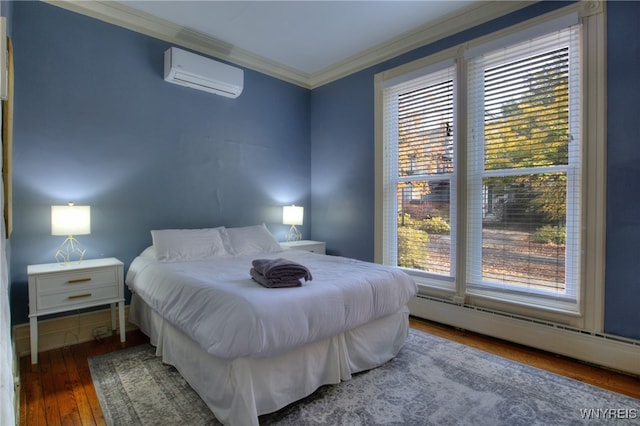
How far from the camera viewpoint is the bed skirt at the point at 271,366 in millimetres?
1646

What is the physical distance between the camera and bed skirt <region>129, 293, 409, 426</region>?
1646 millimetres

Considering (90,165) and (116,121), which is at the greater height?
(116,121)

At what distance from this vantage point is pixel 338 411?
1840 millimetres

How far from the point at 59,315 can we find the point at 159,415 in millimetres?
1617

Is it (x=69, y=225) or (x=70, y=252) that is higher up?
(x=69, y=225)

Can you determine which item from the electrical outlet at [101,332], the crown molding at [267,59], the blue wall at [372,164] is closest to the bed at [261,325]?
the electrical outlet at [101,332]

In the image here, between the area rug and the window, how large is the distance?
2.31 ft

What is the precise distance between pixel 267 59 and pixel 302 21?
0.95 meters

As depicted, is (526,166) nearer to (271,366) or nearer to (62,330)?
(271,366)

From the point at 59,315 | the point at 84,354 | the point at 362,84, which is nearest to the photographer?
the point at 84,354

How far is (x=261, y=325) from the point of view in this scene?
1609 millimetres

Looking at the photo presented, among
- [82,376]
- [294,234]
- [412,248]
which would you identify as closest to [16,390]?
[82,376]

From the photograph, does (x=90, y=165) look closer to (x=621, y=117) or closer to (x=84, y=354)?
(x=84, y=354)

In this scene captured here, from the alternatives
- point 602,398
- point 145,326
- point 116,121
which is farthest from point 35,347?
point 602,398
